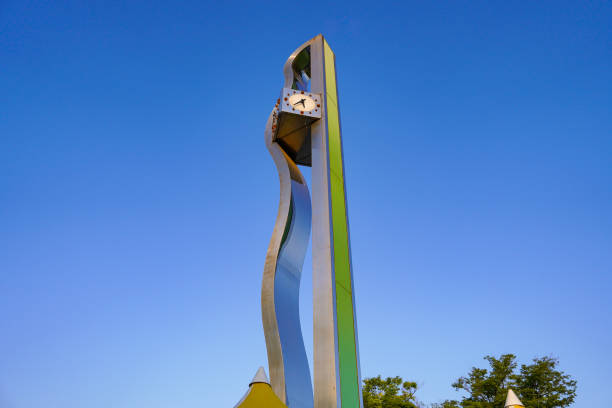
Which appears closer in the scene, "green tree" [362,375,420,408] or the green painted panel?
the green painted panel

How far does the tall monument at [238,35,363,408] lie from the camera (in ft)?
32.1

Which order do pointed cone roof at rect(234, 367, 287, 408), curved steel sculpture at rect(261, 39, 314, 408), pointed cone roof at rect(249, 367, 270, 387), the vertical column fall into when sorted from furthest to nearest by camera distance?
curved steel sculpture at rect(261, 39, 314, 408) → the vertical column → pointed cone roof at rect(249, 367, 270, 387) → pointed cone roof at rect(234, 367, 287, 408)

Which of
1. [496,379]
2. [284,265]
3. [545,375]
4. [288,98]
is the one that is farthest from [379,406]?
[288,98]

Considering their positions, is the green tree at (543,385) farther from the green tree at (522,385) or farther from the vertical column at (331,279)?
the vertical column at (331,279)

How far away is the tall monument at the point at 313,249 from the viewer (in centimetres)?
979

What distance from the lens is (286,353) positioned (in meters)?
10.4

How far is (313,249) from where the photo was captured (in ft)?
35.9

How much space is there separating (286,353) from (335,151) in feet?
17.0

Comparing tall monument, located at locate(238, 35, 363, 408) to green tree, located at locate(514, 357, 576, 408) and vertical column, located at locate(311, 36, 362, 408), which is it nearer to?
vertical column, located at locate(311, 36, 362, 408)

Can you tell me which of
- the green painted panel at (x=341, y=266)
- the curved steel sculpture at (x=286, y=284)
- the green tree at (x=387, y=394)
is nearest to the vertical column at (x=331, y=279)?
the green painted panel at (x=341, y=266)

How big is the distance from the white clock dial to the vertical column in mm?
420

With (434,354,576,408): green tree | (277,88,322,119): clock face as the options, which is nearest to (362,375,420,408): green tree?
(434,354,576,408): green tree

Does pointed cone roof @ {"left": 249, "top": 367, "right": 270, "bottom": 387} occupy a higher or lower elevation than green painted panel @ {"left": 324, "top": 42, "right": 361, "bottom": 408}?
lower

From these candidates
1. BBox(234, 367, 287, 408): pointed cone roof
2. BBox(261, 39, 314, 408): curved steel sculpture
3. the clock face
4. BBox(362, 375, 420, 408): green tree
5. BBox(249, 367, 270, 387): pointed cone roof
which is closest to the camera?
BBox(234, 367, 287, 408): pointed cone roof
